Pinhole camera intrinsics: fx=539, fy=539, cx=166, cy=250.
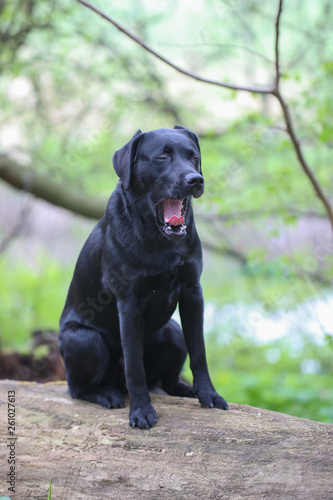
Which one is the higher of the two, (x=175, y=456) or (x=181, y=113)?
(x=181, y=113)

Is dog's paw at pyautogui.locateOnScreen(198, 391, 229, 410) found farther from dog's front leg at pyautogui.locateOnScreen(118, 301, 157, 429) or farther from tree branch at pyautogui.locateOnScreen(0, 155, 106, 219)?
tree branch at pyautogui.locateOnScreen(0, 155, 106, 219)

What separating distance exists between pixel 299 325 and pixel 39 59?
18.0 feet

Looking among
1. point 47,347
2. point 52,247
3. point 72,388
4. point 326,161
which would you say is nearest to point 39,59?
point 47,347

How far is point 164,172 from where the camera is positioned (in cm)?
285

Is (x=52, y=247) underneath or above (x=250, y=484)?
above

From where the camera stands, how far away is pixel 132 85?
7289mm

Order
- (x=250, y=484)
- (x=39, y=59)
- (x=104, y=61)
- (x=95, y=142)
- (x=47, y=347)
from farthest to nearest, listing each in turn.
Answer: (x=95, y=142), (x=104, y=61), (x=39, y=59), (x=47, y=347), (x=250, y=484)

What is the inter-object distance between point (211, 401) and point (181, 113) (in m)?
5.19

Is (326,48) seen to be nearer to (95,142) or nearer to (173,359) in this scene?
(95,142)

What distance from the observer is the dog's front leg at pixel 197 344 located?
123 inches

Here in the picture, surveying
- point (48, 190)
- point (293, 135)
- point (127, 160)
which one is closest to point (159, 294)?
point (127, 160)

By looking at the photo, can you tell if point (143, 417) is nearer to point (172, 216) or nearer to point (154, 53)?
point (172, 216)

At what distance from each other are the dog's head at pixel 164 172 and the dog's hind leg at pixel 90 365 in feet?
3.02

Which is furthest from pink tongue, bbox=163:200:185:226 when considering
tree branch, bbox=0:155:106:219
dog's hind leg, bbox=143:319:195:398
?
tree branch, bbox=0:155:106:219
